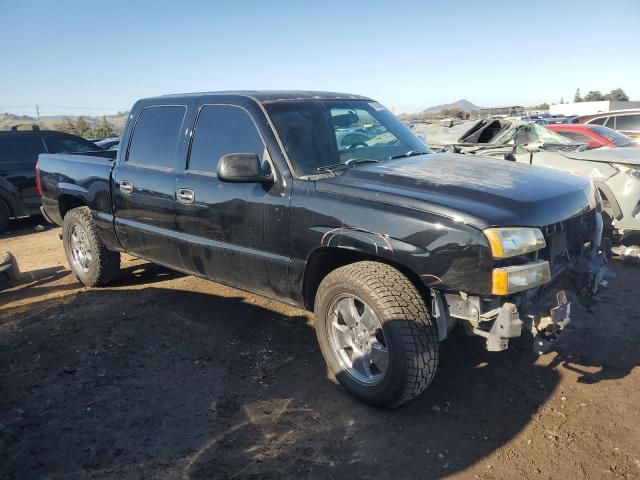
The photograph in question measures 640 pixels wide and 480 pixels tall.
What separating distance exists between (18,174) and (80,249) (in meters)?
4.74

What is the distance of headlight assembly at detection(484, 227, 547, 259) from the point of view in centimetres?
252

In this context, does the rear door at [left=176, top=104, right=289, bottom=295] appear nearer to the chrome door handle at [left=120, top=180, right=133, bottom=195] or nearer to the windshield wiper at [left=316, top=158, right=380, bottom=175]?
the windshield wiper at [left=316, top=158, right=380, bottom=175]

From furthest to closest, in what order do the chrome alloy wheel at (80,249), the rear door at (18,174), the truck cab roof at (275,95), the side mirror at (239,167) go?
the rear door at (18,174), the chrome alloy wheel at (80,249), the truck cab roof at (275,95), the side mirror at (239,167)

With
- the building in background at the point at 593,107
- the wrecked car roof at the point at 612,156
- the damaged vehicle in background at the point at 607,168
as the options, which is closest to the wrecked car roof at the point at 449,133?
the damaged vehicle in background at the point at 607,168

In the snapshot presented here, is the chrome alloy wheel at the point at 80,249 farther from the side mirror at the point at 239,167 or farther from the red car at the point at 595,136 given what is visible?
the red car at the point at 595,136

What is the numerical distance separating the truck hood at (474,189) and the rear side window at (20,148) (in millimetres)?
8276

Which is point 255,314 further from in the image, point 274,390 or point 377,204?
point 377,204

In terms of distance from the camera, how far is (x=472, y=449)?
8.73 ft

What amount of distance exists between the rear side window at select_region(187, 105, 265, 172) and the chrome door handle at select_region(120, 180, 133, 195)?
2.71 feet

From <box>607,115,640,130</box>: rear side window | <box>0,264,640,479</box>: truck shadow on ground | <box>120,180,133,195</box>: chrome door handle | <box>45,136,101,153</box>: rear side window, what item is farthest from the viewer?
<box>607,115,640,130</box>: rear side window

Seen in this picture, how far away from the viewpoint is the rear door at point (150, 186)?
13.5ft

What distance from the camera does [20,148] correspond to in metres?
9.25

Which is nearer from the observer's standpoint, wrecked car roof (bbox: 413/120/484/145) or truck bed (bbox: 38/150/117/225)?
truck bed (bbox: 38/150/117/225)

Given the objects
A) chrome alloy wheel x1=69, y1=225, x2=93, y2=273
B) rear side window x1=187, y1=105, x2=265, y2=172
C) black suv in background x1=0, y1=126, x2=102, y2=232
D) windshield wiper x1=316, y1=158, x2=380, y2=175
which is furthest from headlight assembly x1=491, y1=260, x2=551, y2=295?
black suv in background x1=0, y1=126, x2=102, y2=232
